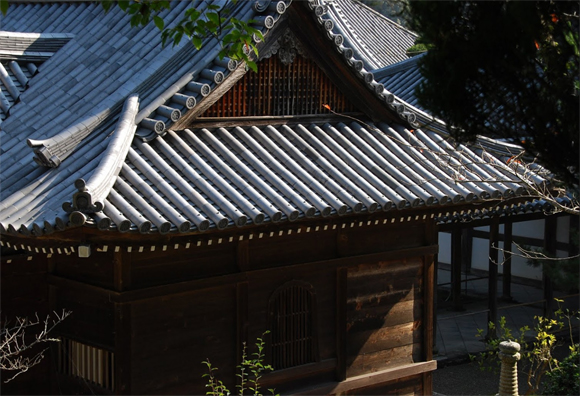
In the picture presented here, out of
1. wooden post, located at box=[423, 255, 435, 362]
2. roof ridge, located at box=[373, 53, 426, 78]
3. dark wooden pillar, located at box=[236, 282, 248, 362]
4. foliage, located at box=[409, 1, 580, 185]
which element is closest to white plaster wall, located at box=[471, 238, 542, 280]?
roof ridge, located at box=[373, 53, 426, 78]

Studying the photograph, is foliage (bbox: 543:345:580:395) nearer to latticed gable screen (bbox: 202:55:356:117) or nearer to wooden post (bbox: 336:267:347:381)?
wooden post (bbox: 336:267:347:381)

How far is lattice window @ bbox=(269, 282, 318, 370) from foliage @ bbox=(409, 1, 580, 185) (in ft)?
14.1

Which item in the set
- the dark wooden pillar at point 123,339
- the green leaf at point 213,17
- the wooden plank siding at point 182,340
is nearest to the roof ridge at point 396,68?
the wooden plank siding at point 182,340

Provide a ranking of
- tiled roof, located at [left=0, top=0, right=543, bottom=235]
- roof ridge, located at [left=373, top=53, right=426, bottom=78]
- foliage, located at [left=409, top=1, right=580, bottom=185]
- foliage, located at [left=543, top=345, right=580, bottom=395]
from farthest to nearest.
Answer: roof ridge, located at [left=373, top=53, right=426, bottom=78] < foliage, located at [left=543, top=345, right=580, bottom=395] < tiled roof, located at [left=0, top=0, right=543, bottom=235] < foliage, located at [left=409, top=1, right=580, bottom=185]

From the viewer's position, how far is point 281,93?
33.5ft

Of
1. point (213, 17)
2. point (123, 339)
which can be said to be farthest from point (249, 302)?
point (213, 17)

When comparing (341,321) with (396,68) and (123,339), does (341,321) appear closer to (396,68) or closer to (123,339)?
(123,339)

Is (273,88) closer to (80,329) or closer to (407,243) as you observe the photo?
(407,243)

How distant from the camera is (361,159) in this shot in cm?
1016

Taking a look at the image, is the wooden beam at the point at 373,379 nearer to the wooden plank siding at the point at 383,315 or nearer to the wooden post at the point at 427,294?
the wooden plank siding at the point at 383,315

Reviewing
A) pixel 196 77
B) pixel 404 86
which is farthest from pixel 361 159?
pixel 404 86

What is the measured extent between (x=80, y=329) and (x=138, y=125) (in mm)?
2204

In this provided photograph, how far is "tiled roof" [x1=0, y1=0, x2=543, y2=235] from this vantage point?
7.99 metres

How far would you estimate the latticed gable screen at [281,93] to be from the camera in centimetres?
A: 980
